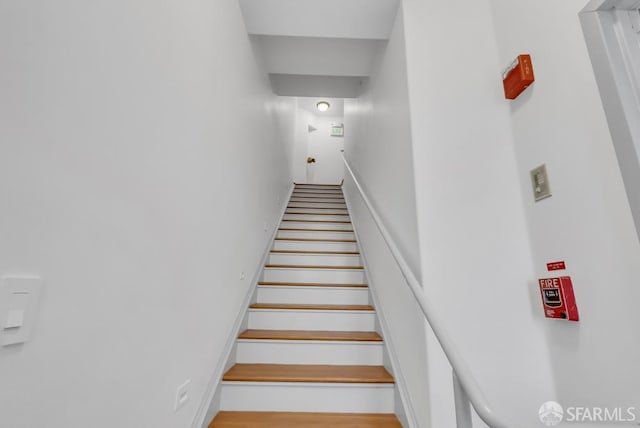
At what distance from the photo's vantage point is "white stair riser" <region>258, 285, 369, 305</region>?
226 centimetres

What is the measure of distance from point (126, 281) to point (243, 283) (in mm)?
1220

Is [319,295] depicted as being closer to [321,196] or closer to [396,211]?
[396,211]

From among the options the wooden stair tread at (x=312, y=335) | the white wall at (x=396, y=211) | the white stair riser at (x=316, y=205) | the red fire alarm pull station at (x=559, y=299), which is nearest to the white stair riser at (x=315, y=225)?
the white stair riser at (x=316, y=205)

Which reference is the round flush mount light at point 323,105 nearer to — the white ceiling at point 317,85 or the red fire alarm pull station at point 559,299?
the white ceiling at point 317,85

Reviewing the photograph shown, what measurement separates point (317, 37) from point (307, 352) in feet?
7.49

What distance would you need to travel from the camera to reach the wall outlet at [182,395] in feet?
3.72

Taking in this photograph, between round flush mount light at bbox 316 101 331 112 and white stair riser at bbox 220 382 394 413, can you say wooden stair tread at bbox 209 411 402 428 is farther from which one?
round flush mount light at bbox 316 101 331 112

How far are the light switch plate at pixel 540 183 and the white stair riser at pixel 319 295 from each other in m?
1.34

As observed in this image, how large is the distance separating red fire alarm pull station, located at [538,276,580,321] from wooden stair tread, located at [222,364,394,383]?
836 mm

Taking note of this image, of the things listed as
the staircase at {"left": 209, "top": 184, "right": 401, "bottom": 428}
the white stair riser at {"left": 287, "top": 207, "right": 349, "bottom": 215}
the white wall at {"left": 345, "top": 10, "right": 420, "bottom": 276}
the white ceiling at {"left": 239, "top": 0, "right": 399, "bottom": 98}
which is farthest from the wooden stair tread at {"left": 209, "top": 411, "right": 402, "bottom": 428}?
the white stair riser at {"left": 287, "top": 207, "right": 349, "bottom": 215}

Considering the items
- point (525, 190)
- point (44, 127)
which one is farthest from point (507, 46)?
point (44, 127)

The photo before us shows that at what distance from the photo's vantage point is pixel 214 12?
144 cm

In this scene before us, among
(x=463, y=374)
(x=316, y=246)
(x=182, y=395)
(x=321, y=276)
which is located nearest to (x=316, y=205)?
(x=316, y=246)

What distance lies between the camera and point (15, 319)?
53 cm
